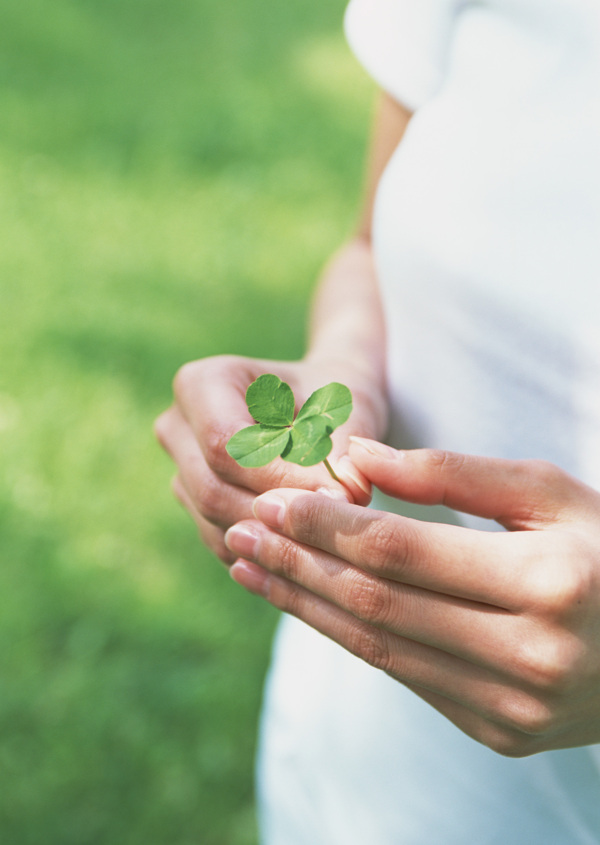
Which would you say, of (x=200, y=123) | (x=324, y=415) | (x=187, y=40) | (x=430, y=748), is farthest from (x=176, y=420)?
(x=187, y=40)

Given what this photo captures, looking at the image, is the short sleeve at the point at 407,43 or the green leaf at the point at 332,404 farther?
the short sleeve at the point at 407,43

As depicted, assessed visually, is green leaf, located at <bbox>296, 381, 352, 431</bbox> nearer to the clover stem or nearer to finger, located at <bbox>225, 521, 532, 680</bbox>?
the clover stem

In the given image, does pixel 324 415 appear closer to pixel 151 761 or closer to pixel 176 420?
pixel 176 420

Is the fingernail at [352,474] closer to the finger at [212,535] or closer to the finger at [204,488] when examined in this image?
the finger at [204,488]

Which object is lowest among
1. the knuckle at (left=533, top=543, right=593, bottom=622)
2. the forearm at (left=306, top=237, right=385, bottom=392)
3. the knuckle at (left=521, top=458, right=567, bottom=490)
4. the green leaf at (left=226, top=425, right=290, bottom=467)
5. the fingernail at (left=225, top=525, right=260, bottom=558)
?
the knuckle at (left=533, top=543, right=593, bottom=622)

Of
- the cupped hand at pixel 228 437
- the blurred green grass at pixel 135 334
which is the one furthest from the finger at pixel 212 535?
the blurred green grass at pixel 135 334

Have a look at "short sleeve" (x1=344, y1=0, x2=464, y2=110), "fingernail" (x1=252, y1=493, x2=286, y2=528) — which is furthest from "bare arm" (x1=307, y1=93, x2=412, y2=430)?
"fingernail" (x1=252, y1=493, x2=286, y2=528)

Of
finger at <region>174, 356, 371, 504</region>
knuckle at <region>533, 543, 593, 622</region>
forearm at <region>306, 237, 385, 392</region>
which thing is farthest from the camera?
forearm at <region>306, 237, 385, 392</region>
